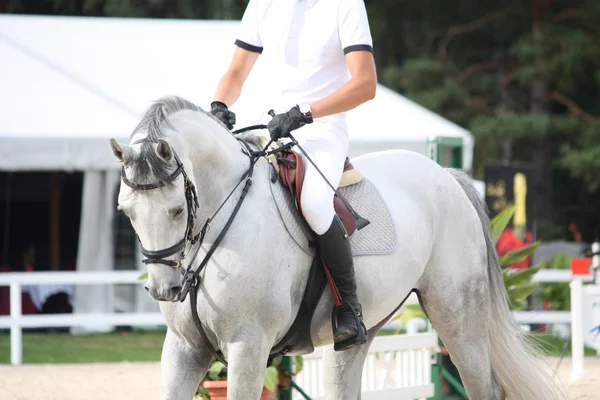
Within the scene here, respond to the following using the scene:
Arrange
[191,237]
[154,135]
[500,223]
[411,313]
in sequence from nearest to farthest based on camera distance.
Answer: [154,135]
[191,237]
[411,313]
[500,223]

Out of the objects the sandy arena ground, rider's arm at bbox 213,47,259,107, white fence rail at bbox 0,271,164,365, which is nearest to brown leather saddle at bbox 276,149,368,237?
rider's arm at bbox 213,47,259,107

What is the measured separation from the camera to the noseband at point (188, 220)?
3.39m

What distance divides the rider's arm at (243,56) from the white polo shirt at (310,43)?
83mm

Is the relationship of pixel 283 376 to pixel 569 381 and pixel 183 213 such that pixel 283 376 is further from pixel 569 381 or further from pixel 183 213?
pixel 569 381

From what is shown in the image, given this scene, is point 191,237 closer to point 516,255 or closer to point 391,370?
point 391,370

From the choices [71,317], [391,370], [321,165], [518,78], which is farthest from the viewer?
[518,78]

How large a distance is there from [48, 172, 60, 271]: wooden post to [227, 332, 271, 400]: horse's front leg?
997cm

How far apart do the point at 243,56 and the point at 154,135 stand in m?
1.09

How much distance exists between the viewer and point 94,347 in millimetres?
11266

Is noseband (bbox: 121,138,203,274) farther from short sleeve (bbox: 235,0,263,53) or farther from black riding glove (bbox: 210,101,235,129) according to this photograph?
short sleeve (bbox: 235,0,263,53)

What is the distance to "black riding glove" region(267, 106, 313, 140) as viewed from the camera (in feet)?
12.8

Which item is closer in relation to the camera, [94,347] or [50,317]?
[50,317]

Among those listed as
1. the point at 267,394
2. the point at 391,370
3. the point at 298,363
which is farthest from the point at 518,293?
the point at 267,394

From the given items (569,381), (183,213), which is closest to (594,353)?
(569,381)
